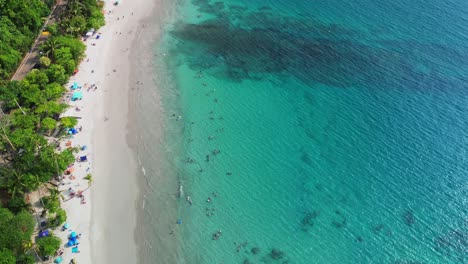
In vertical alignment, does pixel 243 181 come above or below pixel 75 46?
below

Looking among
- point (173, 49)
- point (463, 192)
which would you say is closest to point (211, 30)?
point (173, 49)

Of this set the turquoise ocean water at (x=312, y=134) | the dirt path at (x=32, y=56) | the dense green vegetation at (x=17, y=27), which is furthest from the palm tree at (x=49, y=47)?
the turquoise ocean water at (x=312, y=134)

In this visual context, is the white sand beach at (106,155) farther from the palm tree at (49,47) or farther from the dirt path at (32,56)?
the dirt path at (32,56)

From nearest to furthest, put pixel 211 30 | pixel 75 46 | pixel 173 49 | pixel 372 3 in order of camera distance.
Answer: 1. pixel 75 46
2. pixel 173 49
3. pixel 211 30
4. pixel 372 3

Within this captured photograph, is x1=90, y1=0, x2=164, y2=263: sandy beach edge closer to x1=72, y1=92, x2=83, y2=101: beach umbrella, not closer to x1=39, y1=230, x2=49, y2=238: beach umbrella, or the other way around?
x1=72, y1=92, x2=83, y2=101: beach umbrella

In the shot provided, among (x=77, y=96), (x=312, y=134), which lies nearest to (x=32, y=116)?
(x=77, y=96)

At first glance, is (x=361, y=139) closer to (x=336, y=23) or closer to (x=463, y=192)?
(x=463, y=192)

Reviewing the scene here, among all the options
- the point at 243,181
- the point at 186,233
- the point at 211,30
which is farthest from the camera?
the point at 211,30

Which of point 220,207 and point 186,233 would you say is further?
point 220,207

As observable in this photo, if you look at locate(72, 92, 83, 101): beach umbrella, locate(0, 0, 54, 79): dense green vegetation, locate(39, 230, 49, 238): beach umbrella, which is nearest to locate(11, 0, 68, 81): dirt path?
locate(0, 0, 54, 79): dense green vegetation
